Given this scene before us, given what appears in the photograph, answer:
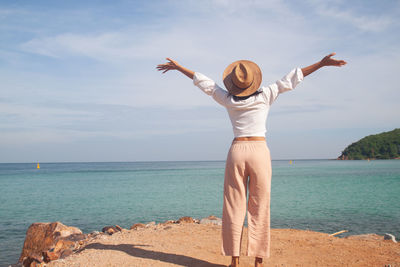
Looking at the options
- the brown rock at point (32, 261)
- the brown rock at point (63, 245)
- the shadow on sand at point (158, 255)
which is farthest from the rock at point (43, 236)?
the shadow on sand at point (158, 255)

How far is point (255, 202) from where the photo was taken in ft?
16.1

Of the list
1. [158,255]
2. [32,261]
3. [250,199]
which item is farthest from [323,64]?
[32,261]

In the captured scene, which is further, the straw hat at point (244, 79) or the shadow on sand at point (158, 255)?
the shadow on sand at point (158, 255)

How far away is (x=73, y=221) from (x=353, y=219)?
13.4 m

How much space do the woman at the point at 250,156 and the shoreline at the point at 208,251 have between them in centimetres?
99

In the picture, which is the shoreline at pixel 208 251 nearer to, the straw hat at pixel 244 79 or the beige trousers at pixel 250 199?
the beige trousers at pixel 250 199

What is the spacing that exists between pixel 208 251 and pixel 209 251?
2cm

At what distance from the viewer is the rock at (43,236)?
10070mm

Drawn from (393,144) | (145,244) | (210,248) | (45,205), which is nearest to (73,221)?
(45,205)

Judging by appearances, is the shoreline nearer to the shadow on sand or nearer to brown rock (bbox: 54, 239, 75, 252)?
the shadow on sand

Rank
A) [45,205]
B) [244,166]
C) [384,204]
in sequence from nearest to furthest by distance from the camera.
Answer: [244,166], [384,204], [45,205]

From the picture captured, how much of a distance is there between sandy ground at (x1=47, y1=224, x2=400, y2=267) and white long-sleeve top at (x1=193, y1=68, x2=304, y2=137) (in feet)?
7.58

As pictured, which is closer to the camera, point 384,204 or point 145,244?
point 145,244

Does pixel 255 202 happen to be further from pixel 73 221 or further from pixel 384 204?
pixel 384 204
